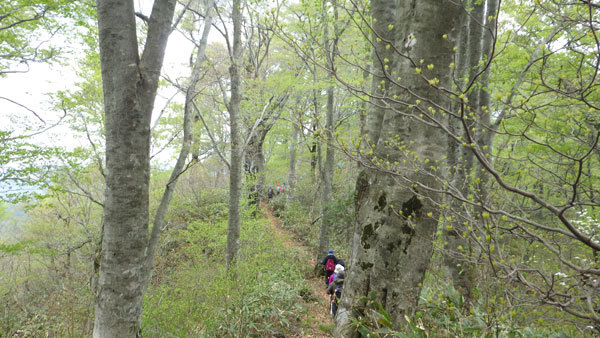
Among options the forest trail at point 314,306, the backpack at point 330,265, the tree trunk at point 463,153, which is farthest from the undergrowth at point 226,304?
the tree trunk at point 463,153

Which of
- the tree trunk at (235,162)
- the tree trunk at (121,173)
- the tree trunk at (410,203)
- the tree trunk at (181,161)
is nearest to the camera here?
the tree trunk at (121,173)

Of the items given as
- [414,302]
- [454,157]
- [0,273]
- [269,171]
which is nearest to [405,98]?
[414,302]

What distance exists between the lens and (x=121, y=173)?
216 centimetres

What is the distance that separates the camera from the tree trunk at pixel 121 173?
214 centimetres

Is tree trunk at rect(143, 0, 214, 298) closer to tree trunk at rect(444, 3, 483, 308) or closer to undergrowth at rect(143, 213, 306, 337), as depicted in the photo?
undergrowth at rect(143, 213, 306, 337)

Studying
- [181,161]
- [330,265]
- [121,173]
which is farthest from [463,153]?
[121,173]

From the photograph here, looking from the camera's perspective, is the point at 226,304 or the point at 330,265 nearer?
the point at 226,304

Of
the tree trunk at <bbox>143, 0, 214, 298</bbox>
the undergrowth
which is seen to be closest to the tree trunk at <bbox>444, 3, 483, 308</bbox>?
the undergrowth

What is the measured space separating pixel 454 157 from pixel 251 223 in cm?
616

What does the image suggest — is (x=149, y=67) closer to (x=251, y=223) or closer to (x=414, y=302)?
(x=414, y=302)

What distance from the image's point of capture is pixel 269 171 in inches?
651

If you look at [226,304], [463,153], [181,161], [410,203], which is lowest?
[226,304]

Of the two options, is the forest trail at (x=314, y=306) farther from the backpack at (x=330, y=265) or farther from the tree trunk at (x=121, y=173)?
the tree trunk at (x=121, y=173)

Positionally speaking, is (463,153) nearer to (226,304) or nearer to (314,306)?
(314,306)
